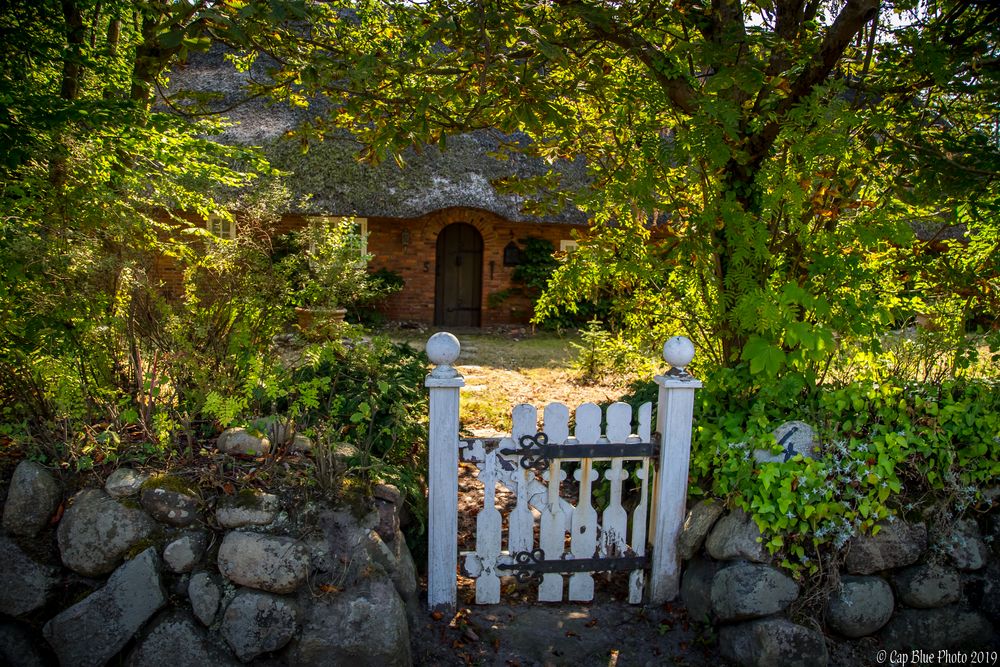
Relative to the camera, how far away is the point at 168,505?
9.71ft

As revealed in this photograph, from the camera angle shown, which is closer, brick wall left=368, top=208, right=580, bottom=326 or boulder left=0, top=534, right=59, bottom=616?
boulder left=0, top=534, right=59, bottom=616

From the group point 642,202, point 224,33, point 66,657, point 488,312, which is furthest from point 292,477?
point 488,312

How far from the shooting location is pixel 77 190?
12.3 feet

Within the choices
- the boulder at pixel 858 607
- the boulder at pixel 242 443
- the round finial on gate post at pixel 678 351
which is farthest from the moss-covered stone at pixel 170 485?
the boulder at pixel 858 607

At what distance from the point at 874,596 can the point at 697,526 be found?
83 cm

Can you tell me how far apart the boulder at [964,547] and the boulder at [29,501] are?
160 inches

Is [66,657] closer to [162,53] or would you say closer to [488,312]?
[162,53]

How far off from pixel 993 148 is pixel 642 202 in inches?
69.3

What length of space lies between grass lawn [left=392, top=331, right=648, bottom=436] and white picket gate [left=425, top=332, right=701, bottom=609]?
1.94 metres

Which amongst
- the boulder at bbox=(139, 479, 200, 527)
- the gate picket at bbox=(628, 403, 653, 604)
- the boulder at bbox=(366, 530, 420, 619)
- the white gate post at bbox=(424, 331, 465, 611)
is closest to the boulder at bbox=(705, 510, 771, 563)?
the gate picket at bbox=(628, 403, 653, 604)

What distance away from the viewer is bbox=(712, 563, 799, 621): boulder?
10.2ft

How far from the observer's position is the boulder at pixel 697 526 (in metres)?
3.45

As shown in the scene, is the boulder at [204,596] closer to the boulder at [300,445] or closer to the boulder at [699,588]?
the boulder at [300,445]

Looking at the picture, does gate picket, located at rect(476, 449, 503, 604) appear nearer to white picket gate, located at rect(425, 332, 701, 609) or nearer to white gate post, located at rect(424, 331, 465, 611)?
white picket gate, located at rect(425, 332, 701, 609)
